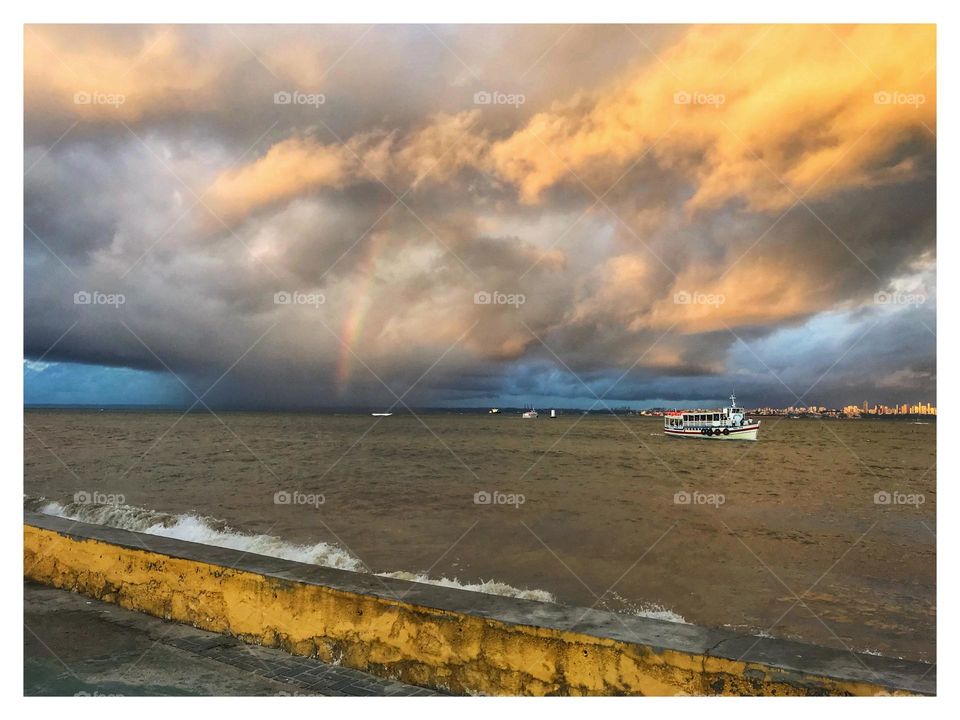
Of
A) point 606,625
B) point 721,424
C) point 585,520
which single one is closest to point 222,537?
point 585,520

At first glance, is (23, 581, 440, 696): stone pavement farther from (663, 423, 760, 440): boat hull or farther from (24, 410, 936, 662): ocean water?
(663, 423, 760, 440): boat hull

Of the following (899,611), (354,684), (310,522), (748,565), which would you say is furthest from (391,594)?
(310,522)

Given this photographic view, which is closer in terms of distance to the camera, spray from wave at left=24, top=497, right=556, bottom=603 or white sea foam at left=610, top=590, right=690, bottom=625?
white sea foam at left=610, top=590, right=690, bottom=625

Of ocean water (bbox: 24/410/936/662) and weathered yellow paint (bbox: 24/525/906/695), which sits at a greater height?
weathered yellow paint (bbox: 24/525/906/695)

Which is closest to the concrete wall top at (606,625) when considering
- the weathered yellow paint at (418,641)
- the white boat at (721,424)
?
the weathered yellow paint at (418,641)

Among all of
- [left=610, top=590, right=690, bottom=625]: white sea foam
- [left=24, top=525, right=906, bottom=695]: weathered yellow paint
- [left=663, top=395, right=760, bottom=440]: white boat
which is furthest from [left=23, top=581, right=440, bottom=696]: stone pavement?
[left=663, top=395, right=760, bottom=440]: white boat

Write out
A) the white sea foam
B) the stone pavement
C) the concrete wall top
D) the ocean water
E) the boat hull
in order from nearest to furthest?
the concrete wall top, the stone pavement, the white sea foam, the ocean water, the boat hull
